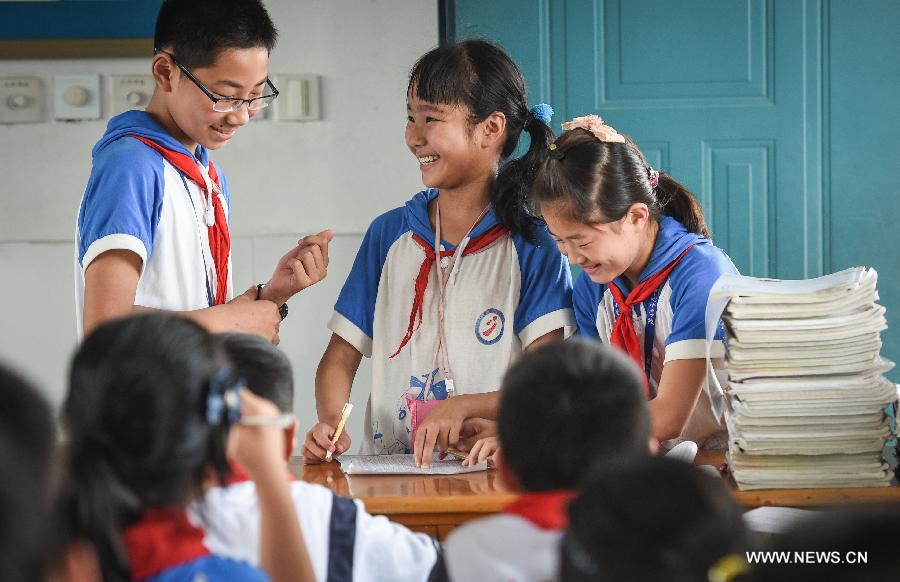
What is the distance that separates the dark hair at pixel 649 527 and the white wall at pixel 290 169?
2265mm

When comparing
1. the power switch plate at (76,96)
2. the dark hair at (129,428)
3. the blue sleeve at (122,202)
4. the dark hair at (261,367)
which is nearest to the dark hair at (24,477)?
the dark hair at (129,428)

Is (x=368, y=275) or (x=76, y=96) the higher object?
(x=76, y=96)

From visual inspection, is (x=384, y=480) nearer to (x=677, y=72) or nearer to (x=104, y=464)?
(x=104, y=464)

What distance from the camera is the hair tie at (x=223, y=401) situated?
1082 millimetres

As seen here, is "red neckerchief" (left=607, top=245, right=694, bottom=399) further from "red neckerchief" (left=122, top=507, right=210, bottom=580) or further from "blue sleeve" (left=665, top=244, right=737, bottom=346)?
"red neckerchief" (left=122, top=507, right=210, bottom=580)

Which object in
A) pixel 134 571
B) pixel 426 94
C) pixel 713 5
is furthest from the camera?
pixel 713 5

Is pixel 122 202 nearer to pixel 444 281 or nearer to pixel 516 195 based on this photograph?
pixel 444 281

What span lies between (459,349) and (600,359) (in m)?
0.99

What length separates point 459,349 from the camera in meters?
2.19

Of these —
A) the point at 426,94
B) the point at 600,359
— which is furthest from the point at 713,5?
the point at 600,359

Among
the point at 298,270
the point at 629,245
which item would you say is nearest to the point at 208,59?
the point at 298,270

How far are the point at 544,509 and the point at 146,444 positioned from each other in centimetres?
40

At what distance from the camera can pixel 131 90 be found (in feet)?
10.1

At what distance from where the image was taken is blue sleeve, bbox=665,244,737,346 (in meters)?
1.90
